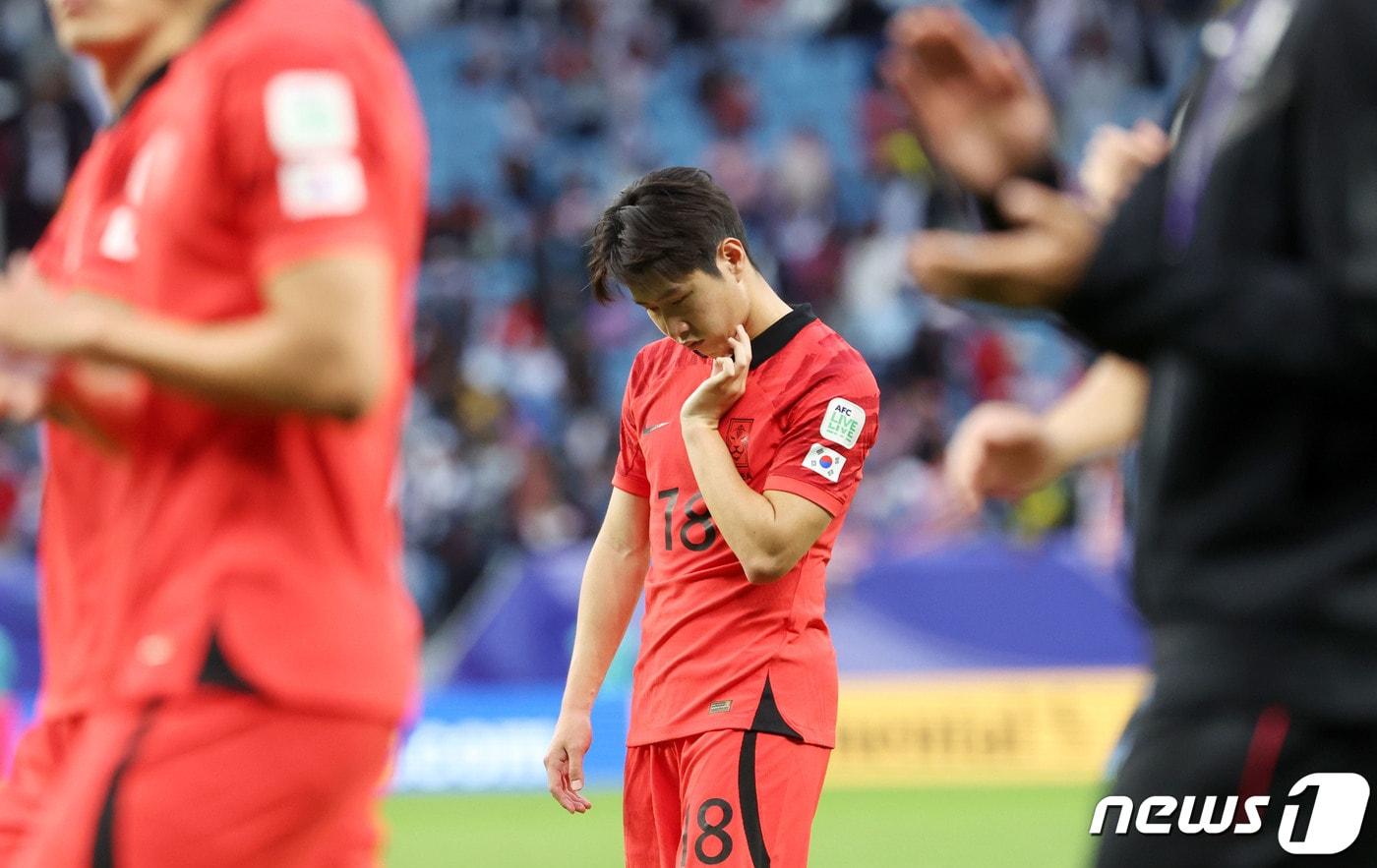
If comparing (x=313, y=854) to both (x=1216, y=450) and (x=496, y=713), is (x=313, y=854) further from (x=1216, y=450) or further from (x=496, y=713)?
(x=496, y=713)

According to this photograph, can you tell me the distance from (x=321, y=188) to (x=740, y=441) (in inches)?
78.8

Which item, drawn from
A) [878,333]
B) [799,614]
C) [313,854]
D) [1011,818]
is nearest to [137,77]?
[313,854]

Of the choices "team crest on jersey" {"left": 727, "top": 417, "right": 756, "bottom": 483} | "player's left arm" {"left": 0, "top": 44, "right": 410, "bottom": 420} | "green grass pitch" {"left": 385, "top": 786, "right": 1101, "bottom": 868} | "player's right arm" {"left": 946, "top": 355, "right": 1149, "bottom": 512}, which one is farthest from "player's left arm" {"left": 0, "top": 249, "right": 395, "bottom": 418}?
"green grass pitch" {"left": 385, "top": 786, "right": 1101, "bottom": 868}

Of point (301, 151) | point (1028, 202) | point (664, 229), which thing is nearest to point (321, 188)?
point (301, 151)

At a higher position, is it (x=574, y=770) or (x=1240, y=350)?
(x=1240, y=350)

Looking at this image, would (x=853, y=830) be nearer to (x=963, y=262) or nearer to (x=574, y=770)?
(x=574, y=770)

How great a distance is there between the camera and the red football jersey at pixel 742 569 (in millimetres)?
4348

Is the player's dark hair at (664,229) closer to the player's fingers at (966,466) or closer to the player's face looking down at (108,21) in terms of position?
the player's fingers at (966,466)

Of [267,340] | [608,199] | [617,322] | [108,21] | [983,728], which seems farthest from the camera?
[608,199]

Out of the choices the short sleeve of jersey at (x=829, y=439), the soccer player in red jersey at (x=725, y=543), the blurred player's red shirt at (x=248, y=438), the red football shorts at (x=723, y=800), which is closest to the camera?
the blurred player's red shirt at (x=248, y=438)

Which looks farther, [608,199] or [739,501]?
[608,199]

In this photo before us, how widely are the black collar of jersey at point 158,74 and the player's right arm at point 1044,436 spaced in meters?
1.30

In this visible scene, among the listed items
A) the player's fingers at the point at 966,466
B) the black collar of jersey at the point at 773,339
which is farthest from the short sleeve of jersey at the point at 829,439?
the player's fingers at the point at 966,466

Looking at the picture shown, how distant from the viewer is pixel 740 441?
4504 millimetres
